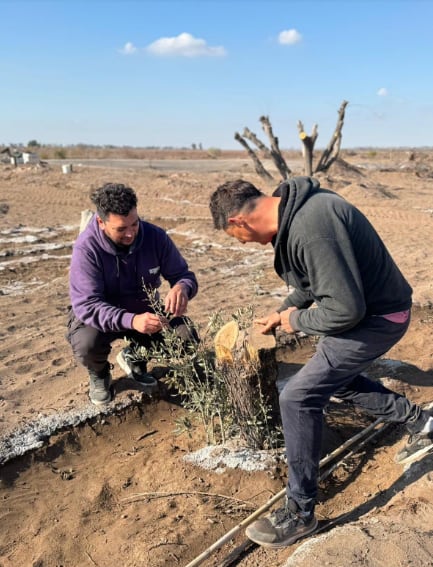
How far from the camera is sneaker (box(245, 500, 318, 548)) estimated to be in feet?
8.34

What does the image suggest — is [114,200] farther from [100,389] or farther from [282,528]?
[282,528]

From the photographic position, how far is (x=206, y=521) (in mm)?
2838

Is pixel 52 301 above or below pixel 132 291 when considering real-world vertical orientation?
below

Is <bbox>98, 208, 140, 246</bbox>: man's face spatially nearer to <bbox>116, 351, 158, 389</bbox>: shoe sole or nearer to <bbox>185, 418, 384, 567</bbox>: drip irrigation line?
<bbox>116, 351, 158, 389</bbox>: shoe sole

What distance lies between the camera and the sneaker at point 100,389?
384cm

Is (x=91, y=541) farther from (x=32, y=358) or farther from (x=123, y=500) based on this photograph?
(x=32, y=358)

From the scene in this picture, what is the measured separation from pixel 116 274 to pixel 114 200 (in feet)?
1.95

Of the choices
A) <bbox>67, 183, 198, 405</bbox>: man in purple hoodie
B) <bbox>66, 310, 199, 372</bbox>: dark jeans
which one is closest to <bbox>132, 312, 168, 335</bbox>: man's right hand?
<bbox>67, 183, 198, 405</bbox>: man in purple hoodie

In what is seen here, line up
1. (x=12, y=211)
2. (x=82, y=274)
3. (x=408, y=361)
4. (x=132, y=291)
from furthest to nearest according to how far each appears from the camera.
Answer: (x=12, y=211), (x=408, y=361), (x=132, y=291), (x=82, y=274)

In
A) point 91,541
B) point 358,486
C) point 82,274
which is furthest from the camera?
point 82,274

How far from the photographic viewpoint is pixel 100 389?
3.86 m

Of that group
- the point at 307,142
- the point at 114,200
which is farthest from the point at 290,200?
the point at 307,142

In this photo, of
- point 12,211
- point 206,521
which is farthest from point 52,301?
point 12,211

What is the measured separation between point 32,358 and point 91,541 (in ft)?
7.27
